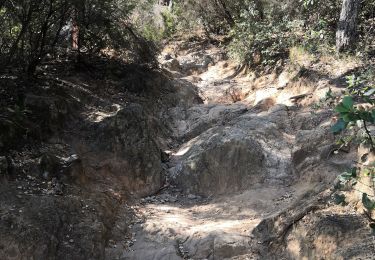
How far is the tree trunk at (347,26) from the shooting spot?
32.2 ft

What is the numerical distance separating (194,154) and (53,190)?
3.27 m

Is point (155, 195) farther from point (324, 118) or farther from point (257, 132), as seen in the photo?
point (324, 118)

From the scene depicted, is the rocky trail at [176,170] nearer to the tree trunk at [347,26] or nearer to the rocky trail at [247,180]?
the rocky trail at [247,180]

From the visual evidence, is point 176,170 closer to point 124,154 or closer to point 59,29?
point 124,154

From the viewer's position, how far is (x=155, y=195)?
7949mm

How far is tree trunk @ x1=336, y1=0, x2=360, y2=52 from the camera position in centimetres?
983

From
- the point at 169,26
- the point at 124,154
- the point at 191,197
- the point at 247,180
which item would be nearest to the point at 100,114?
the point at 124,154

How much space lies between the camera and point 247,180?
794 cm

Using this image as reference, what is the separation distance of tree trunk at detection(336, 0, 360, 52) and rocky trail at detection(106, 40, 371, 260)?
4.24 feet

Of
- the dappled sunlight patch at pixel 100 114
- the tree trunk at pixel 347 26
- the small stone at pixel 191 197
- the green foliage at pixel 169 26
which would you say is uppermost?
the green foliage at pixel 169 26

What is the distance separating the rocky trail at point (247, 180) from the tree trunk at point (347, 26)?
1.29 meters

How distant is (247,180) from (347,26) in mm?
4902

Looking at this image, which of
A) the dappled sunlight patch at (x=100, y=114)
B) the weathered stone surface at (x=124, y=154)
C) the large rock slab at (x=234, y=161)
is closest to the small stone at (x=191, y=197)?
the large rock slab at (x=234, y=161)

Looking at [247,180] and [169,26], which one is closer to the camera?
[247,180]
